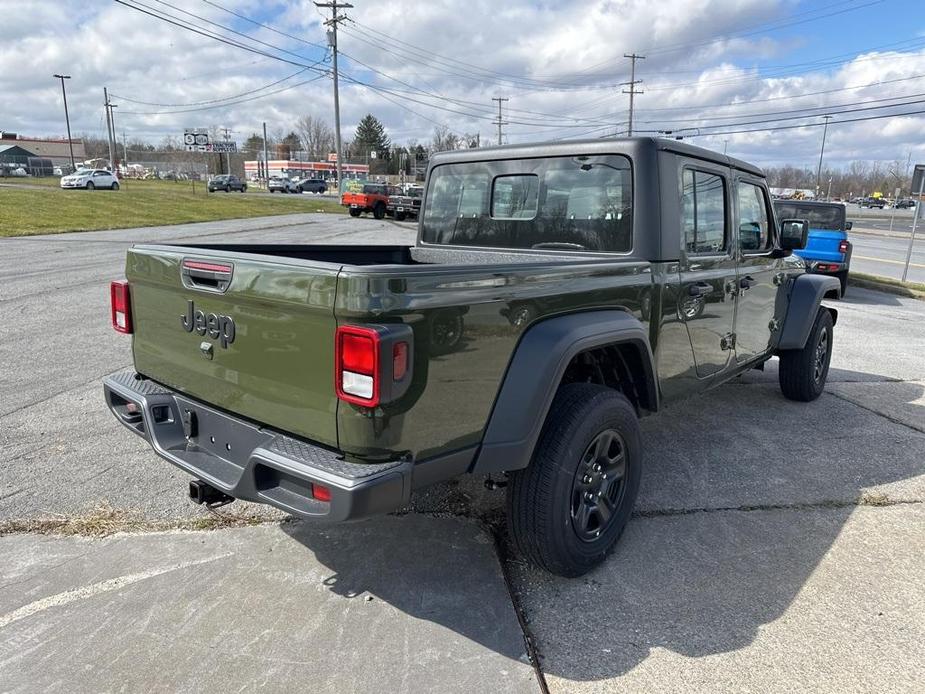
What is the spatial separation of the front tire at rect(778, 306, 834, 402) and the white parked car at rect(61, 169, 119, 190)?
46.3 meters

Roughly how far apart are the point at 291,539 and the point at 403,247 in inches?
87.1

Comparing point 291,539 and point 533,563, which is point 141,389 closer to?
point 291,539

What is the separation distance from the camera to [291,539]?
3350mm

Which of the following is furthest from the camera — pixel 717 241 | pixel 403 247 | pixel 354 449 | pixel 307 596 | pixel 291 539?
pixel 403 247

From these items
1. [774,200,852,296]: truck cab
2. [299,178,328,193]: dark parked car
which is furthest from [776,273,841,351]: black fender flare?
[299,178,328,193]: dark parked car

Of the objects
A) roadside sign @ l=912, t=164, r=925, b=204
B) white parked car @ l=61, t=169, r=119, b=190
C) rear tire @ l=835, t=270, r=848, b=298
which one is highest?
white parked car @ l=61, t=169, r=119, b=190

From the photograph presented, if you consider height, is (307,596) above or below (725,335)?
below

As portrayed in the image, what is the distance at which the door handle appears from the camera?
3.69m

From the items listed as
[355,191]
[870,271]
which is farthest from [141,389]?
[355,191]

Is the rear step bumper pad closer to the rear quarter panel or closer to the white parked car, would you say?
the rear quarter panel

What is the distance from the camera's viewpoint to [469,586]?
2969mm

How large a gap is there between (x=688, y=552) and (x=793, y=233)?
2.63 meters

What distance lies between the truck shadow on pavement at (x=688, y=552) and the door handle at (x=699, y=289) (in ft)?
3.93

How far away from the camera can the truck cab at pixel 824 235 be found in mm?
12555
